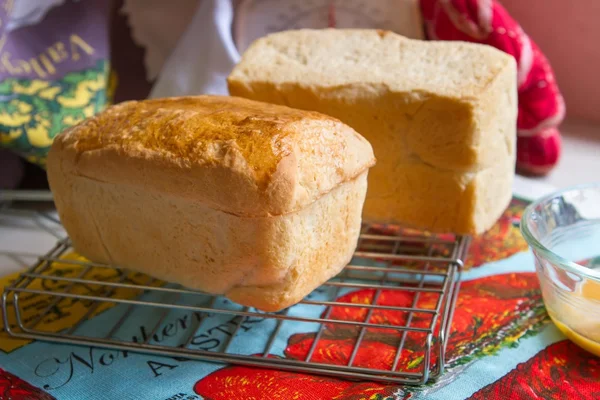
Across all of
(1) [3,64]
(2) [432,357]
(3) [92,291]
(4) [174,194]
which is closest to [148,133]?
(4) [174,194]

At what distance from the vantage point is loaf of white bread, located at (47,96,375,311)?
0.81 metres

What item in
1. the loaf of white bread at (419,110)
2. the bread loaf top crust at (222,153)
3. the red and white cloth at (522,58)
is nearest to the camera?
the bread loaf top crust at (222,153)

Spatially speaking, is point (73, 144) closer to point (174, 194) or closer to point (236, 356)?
point (174, 194)

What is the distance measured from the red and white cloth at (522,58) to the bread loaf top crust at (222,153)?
0.62 m

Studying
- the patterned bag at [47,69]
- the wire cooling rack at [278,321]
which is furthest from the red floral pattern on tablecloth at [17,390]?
the patterned bag at [47,69]

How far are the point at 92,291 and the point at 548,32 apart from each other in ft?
4.15

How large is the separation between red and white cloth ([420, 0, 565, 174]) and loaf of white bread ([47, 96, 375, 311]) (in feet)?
2.02

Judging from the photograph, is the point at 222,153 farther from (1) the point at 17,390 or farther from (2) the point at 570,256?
(2) the point at 570,256

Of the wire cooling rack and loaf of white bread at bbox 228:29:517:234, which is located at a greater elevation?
loaf of white bread at bbox 228:29:517:234

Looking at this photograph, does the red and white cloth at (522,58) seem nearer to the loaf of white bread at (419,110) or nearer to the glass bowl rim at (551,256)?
the loaf of white bread at (419,110)

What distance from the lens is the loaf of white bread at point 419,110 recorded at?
1.03 metres

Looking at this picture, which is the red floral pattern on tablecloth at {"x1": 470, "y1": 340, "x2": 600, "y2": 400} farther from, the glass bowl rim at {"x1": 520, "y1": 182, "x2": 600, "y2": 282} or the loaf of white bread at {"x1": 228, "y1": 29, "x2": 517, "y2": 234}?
the loaf of white bread at {"x1": 228, "y1": 29, "x2": 517, "y2": 234}

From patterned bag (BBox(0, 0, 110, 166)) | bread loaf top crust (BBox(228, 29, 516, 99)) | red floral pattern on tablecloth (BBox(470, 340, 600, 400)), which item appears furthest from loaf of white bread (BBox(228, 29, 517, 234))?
patterned bag (BBox(0, 0, 110, 166))

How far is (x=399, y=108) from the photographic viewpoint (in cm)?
106
